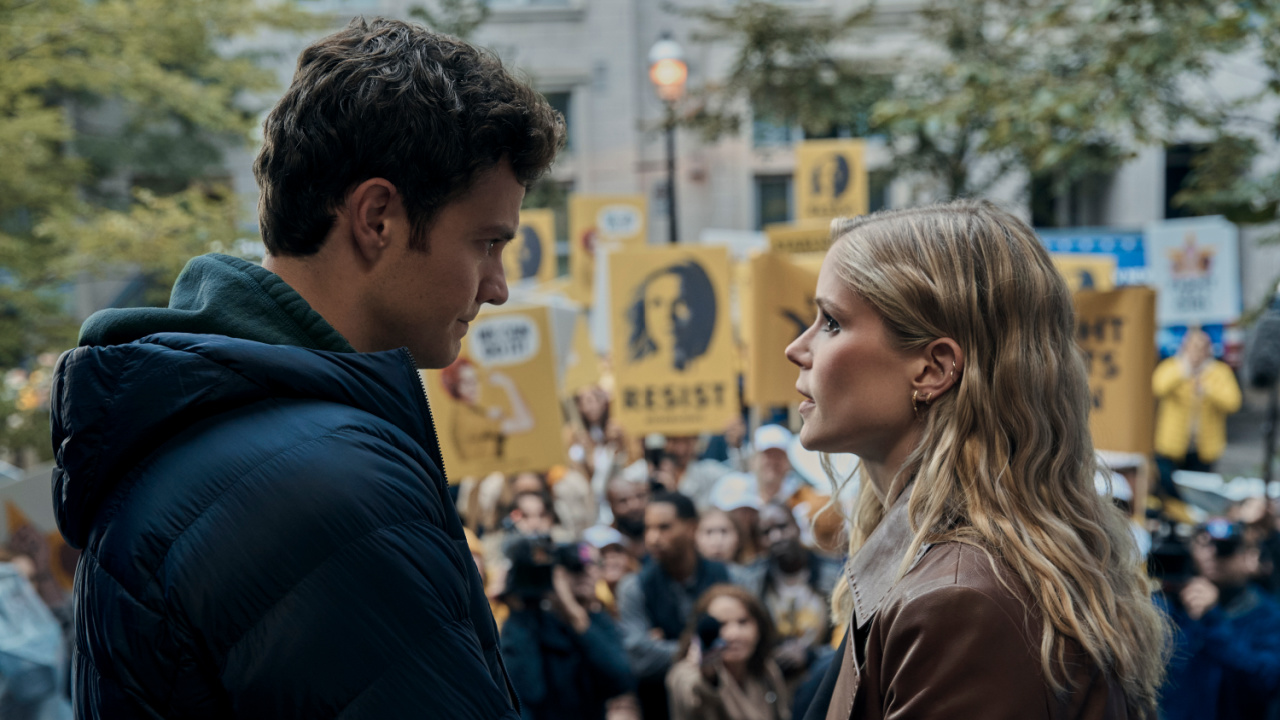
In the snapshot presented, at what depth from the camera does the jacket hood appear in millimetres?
1013

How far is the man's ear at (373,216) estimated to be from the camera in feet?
3.88

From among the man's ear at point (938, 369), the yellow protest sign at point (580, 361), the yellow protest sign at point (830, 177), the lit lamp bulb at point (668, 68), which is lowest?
the yellow protest sign at point (580, 361)

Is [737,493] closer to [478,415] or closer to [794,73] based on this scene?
[478,415]

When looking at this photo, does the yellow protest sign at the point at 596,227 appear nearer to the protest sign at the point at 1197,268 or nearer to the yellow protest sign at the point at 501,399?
the protest sign at the point at 1197,268

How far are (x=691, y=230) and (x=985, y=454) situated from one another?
18907 millimetres

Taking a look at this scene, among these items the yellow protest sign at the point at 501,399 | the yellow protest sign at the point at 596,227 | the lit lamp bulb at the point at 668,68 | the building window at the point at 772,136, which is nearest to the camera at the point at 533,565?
the yellow protest sign at the point at 501,399

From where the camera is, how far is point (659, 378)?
7.32 meters

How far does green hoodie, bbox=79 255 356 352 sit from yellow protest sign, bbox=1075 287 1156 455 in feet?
16.2

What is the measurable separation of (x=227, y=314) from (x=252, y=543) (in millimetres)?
289

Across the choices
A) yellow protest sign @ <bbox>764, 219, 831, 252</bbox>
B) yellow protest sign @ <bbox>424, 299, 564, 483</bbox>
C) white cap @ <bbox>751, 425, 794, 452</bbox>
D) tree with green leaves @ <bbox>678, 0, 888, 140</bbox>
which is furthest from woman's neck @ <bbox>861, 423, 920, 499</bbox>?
tree with green leaves @ <bbox>678, 0, 888, 140</bbox>

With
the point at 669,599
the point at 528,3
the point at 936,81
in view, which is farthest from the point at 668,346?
the point at 528,3

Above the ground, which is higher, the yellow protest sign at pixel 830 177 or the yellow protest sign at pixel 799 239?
the yellow protest sign at pixel 830 177

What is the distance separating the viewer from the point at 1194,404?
9.59 m

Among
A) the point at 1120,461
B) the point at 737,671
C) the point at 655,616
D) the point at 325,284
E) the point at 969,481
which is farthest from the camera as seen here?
the point at 1120,461
